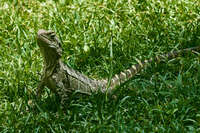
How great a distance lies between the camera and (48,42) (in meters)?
4.75

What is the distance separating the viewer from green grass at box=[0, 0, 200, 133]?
15.2 ft

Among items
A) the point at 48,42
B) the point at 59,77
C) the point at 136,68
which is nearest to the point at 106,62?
the point at 136,68

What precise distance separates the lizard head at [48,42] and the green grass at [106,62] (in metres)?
0.60

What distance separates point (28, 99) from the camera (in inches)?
210

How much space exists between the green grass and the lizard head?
1.97ft

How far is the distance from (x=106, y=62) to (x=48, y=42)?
141cm

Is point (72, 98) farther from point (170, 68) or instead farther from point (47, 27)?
point (47, 27)

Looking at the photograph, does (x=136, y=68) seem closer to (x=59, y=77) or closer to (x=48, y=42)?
(x=59, y=77)

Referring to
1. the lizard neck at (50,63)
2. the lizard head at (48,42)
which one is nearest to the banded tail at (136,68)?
the lizard neck at (50,63)

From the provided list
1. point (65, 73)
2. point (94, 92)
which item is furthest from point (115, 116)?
point (65, 73)

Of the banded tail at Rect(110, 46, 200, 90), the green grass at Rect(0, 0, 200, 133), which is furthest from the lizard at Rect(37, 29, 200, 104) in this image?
the green grass at Rect(0, 0, 200, 133)

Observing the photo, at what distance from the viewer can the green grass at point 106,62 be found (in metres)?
4.63

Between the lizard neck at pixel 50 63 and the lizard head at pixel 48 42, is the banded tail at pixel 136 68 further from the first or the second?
the lizard head at pixel 48 42

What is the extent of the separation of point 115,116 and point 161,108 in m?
0.52
